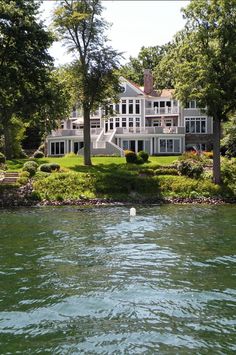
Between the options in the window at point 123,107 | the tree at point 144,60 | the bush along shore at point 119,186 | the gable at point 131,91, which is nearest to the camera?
the bush along shore at point 119,186

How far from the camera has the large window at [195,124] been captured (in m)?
64.1

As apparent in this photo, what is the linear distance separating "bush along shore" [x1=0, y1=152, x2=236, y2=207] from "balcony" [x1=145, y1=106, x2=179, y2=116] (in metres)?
25.8

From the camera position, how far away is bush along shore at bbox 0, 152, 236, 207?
3291 centimetres

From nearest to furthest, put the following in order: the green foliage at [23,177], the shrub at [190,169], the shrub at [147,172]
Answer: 1. the green foliage at [23,177]
2. the shrub at [190,169]
3. the shrub at [147,172]

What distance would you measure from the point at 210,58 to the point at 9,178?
56.4ft

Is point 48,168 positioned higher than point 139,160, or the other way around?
point 139,160

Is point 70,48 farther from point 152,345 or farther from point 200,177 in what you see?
point 152,345

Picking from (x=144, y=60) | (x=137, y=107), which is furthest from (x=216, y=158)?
(x=144, y=60)

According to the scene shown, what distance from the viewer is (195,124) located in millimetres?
64375

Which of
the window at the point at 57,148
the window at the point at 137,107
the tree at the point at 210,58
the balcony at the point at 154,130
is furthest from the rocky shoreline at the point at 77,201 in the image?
the window at the point at 137,107

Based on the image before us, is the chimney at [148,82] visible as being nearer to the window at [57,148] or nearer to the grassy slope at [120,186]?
the window at [57,148]

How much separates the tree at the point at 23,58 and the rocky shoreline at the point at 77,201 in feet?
19.9

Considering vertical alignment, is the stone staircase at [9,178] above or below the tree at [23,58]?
below

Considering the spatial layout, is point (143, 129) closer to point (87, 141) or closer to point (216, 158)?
point (87, 141)
